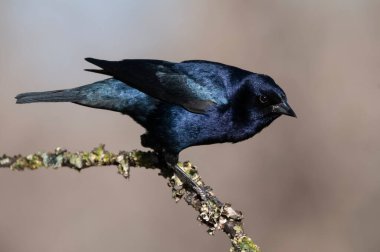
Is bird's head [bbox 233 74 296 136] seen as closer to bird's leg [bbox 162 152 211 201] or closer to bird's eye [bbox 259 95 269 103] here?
bird's eye [bbox 259 95 269 103]

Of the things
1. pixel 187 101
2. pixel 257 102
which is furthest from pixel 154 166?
pixel 257 102

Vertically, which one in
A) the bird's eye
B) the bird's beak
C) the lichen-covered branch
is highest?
the bird's eye

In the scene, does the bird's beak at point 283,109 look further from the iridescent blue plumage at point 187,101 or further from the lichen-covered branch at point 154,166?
the lichen-covered branch at point 154,166

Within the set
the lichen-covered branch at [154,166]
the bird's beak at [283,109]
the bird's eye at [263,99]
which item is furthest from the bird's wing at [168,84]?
the lichen-covered branch at [154,166]

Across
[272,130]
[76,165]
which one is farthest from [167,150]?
[272,130]

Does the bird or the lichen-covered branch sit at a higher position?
the bird

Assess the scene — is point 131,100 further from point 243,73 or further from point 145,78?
point 243,73

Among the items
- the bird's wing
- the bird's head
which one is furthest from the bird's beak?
the bird's wing
